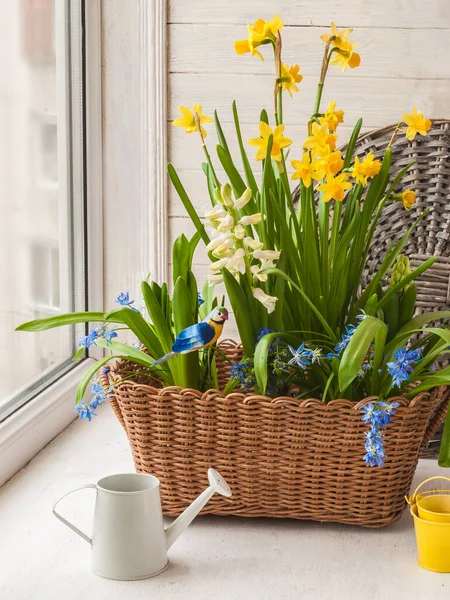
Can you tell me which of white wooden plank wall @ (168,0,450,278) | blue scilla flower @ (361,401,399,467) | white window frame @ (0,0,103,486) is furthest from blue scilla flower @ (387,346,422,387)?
white wooden plank wall @ (168,0,450,278)

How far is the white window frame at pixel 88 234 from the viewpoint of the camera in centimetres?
132

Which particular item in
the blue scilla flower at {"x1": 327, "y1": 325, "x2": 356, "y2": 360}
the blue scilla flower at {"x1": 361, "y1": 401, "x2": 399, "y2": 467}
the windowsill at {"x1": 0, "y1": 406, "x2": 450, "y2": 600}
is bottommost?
the windowsill at {"x1": 0, "y1": 406, "x2": 450, "y2": 600}

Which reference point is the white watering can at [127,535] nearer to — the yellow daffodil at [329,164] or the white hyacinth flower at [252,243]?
the white hyacinth flower at [252,243]

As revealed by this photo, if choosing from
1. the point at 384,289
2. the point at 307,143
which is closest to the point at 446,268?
the point at 384,289

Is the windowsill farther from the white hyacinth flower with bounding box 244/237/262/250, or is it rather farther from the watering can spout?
the white hyacinth flower with bounding box 244/237/262/250

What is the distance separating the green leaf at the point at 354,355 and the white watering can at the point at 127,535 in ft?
0.77

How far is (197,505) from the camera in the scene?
3.05ft

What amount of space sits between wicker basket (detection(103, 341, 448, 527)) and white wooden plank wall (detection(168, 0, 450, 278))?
2.26 feet

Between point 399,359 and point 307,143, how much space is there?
0.86ft

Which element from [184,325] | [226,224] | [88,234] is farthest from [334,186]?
[88,234]

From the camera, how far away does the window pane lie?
125 centimetres

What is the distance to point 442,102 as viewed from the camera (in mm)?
1487

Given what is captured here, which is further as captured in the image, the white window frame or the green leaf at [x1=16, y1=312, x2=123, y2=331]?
the white window frame

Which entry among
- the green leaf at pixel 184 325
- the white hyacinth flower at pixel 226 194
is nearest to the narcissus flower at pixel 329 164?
the white hyacinth flower at pixel 226 194
